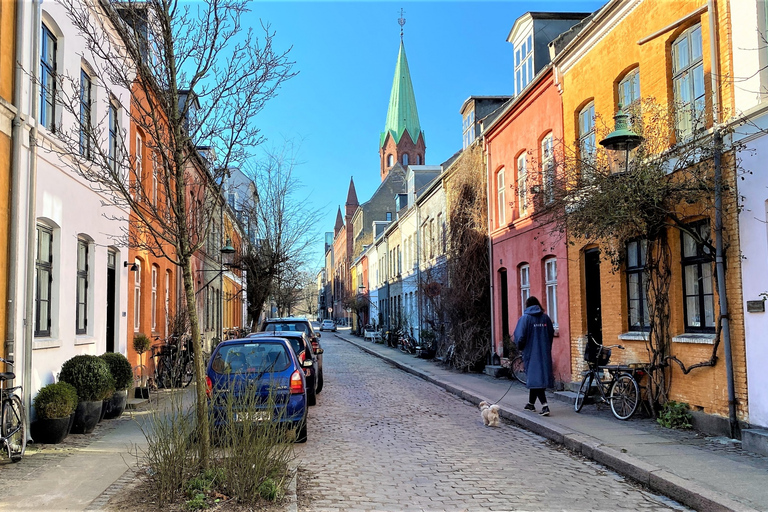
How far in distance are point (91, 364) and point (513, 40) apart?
1394cm

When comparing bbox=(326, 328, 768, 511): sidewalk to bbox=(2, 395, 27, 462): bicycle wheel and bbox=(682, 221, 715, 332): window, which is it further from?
bbox=(2, 395, 27, 462): bicycle wheel

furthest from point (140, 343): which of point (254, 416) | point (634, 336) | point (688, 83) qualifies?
point (688, 83)

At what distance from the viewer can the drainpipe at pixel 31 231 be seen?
8.53 metres

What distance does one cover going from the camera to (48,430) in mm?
8562

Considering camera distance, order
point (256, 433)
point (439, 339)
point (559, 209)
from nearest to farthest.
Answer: point (256, 433) < point (559, 209) < point (439, 339)

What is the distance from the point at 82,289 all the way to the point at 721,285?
1016 centimetres

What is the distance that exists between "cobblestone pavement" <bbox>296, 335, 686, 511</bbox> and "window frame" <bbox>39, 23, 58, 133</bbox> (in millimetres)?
6014

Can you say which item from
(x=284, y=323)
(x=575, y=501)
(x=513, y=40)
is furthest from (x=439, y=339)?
(x=575, y=501)

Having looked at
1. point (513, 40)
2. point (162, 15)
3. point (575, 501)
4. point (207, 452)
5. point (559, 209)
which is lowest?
point (575, 501)

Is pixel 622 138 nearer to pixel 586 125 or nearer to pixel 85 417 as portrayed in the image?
pixel 586 125

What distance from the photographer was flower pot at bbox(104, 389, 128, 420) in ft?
35.9

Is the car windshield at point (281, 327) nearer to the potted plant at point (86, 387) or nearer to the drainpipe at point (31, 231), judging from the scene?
the potted plant at point (86, 387)

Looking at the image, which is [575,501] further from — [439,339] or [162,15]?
[439,339]

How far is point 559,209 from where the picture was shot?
36.1 feet
